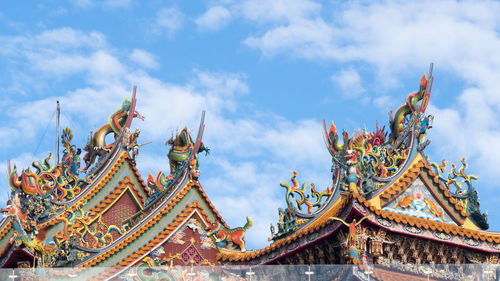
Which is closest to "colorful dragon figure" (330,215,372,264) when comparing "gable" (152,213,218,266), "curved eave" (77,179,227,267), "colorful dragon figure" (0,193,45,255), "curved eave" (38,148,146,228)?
"gable" (152,213,218,266)

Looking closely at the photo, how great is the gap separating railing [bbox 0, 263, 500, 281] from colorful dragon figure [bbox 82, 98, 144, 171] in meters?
12.4

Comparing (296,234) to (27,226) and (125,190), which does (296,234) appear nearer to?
(27,226)

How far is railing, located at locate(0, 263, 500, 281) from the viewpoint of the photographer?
64.4 feet

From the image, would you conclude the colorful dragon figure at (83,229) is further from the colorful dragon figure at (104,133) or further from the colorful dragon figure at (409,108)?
the colorful dragon figure at (409,108)

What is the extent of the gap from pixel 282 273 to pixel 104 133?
49.5 feet

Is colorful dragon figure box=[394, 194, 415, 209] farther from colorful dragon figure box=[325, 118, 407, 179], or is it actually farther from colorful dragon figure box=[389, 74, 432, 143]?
colorful dragon figure box=[389, 74, 432, 143]

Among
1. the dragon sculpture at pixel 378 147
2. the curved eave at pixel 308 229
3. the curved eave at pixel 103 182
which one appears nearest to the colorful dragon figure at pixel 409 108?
the dragon sculpture at pixel 378 147

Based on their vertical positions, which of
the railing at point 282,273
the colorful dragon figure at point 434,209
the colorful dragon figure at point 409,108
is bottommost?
the railing at point 282,273

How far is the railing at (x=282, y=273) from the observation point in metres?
19.6

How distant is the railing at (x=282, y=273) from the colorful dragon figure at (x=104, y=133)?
40.8 feet

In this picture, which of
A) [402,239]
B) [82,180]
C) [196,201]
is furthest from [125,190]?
[402,239]

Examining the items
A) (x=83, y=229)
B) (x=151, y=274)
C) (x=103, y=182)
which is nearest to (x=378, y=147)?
(x=151, y=274)

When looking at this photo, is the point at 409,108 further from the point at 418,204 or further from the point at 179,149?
the point at 179,149

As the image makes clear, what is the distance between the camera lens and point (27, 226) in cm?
2598
